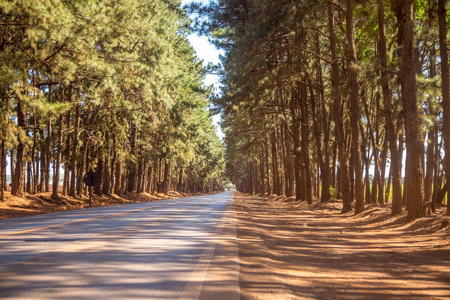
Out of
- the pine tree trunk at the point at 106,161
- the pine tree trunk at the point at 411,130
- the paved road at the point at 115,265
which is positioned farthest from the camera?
the pine tree trunk at the point at 106,161

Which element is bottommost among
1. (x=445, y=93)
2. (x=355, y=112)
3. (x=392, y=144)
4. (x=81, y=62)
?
(x=392, y=144)

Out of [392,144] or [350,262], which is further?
[392,144]

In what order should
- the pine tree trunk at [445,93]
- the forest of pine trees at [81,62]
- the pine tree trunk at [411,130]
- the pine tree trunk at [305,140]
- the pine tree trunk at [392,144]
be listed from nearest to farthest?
the pine tree trunk at [445,93] → the pine tree trunk at [411,130] → the pine tree trunk at [392,144] → the forest of pine trees at [81,62] → the pine tree trunk at [305,140]

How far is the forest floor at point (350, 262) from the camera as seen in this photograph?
5766 millimetres

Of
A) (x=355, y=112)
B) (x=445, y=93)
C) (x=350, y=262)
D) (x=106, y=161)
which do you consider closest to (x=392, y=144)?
(x=355, y=112)

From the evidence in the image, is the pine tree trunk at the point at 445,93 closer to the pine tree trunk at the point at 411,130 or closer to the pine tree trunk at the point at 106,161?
the pine tree trunk at the point at 411,130

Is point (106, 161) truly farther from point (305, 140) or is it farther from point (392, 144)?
point (392, 144)

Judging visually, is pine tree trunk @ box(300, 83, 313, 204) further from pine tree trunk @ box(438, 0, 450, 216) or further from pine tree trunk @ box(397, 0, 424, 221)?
pine tree trunk @ box(438, 0, 450, 216)

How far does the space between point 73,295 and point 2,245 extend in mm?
3948

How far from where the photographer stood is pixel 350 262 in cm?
816

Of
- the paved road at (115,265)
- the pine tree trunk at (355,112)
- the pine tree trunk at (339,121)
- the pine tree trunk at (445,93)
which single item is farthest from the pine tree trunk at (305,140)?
the paved road at (115,265)

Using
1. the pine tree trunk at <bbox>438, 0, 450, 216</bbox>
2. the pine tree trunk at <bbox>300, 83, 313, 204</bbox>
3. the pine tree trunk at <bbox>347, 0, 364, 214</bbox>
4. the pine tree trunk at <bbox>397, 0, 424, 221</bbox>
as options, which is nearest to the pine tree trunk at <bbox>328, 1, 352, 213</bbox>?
the pine tree trunk at <bbox>347, 0, 364, 214</bbox>

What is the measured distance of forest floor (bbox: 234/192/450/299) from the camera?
5.77m

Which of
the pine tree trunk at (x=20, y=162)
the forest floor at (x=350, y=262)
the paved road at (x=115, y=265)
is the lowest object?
the forest floor at (x=350, y=262)
